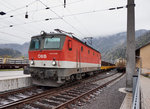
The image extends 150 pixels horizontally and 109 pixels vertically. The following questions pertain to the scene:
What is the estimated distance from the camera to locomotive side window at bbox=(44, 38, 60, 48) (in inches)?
313

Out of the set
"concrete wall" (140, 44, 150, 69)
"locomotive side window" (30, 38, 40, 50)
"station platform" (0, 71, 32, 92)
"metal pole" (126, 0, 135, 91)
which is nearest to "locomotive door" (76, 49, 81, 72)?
"locomotive side window" (30, 38, 40, 50)

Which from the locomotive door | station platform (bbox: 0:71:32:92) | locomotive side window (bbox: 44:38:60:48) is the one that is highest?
locomotive side window (bbox: 44:38:60:48)

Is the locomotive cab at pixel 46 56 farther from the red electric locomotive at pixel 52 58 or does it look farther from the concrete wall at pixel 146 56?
the concrete wall at pixel 146 56

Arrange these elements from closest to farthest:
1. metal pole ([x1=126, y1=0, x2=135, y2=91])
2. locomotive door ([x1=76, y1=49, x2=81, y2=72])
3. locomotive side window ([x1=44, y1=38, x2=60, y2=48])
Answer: locomotive side window ([x1=44, y1=38, x2=60, y2=48]) < metal pole ([x1=126, y1=0, x2=135, y2=91]) < locomotive door ([x1=76, y1=49, x2=81, y2=72])

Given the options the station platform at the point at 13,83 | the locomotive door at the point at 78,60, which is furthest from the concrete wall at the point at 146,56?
the station platform at the point at 13,83

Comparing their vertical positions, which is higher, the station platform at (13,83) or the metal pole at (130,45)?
the metal pole at (130,45)

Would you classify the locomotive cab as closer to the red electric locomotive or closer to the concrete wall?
the red electric locomotive

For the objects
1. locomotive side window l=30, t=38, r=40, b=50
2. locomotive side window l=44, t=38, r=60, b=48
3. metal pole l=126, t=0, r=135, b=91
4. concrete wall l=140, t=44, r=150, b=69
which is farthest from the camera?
concrete wall l=140, t=44, r=150, b=69

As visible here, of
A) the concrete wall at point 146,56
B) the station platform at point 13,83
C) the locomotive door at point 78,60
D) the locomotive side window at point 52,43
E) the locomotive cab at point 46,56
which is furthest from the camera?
the concrete wall at point 146,56

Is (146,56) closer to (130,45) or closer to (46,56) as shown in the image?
(130,45)

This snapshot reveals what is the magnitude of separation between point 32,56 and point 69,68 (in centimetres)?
274

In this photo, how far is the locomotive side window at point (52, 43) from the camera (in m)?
7.96

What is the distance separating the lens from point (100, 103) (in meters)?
5.92

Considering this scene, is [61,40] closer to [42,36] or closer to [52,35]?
[52,35]
